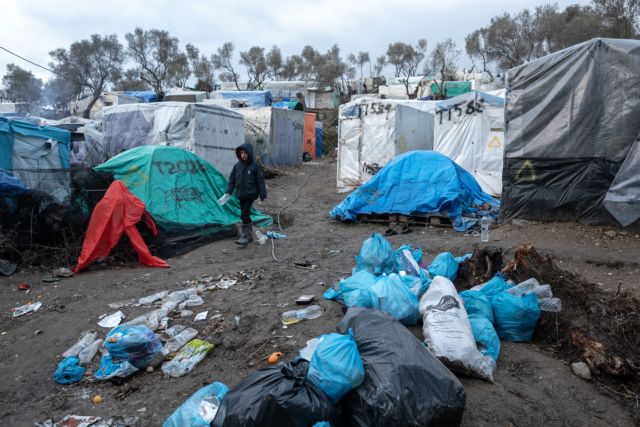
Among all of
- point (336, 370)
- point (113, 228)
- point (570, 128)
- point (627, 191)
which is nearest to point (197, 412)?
point (336, 370)

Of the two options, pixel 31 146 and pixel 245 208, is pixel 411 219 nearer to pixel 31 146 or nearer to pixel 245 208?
Result: pixel 245 208

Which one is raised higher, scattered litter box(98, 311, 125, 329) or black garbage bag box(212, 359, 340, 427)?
black garbage bag box(212, 359, 340, 427)

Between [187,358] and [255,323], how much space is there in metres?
0.67

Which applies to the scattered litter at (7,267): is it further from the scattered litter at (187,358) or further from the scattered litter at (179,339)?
the scattered litter at (187,358)

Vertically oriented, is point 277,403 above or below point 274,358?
above

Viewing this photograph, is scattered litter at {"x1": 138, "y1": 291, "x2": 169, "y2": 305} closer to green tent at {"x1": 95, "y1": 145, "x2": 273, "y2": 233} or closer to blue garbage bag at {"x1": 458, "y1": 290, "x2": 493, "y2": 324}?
green tent at {"x1": 95, "y1": 145, "x2": 273, "y2": 233}

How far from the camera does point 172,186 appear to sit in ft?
26.1

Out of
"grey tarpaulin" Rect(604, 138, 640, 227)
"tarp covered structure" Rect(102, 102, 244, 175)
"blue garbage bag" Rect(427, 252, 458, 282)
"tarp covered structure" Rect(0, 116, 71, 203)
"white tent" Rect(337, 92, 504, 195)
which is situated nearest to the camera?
"blue garbage bag" Rect(427, 252, 458, 282)

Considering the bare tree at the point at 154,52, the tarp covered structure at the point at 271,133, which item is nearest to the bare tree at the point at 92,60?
the bare tree at the point at 154,52

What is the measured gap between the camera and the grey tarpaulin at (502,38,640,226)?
652 cm

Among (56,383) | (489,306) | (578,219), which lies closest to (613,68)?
(578,219)

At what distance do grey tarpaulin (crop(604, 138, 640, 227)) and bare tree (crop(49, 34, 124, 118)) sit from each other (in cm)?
3671

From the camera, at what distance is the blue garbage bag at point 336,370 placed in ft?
8.06

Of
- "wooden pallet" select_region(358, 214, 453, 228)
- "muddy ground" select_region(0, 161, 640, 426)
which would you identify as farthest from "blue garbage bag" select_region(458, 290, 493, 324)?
"wooden pallet" select_region(358, 214, 453, 228)
